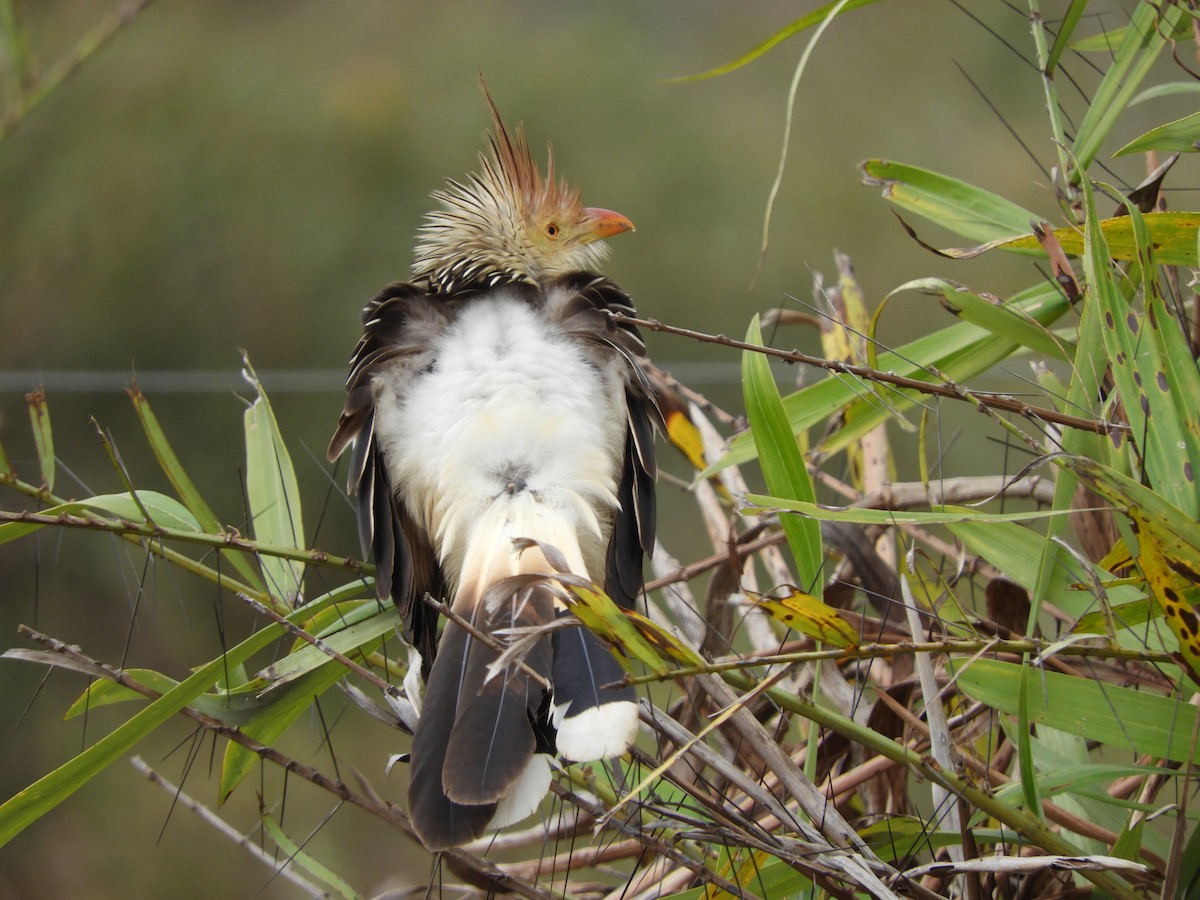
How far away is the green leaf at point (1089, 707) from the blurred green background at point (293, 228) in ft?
11.3

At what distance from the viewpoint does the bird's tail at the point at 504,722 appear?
1007 mm

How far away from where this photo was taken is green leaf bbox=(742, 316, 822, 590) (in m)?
1.14

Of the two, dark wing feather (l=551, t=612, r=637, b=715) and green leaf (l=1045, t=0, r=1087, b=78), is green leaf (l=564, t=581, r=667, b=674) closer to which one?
dark wing feather (l=551, t=612, r=637, b=715)

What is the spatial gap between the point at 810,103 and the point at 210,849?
454cm

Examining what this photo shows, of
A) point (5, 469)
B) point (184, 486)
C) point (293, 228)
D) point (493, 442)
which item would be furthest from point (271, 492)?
point (293, 228)

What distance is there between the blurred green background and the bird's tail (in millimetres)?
3355

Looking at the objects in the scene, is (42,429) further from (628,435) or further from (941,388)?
(941,388)

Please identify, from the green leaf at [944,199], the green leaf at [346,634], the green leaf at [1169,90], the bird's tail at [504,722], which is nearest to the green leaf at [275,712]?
the green leaf at [346,634]

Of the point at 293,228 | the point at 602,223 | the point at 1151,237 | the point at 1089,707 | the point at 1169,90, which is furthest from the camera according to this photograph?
the point at 293,228

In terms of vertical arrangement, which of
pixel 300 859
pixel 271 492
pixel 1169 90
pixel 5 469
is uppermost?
pixel 1169 90

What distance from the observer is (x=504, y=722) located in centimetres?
106

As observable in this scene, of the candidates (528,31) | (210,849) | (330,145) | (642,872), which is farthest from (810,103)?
(642,872)

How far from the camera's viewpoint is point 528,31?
5605 mm

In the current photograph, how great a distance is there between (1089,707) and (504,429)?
2.45ft
